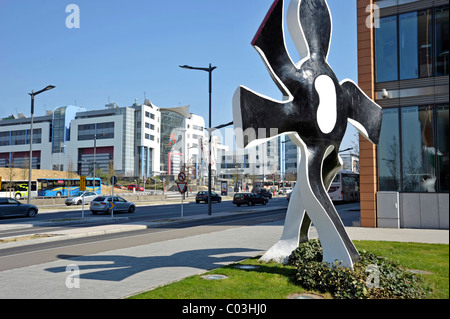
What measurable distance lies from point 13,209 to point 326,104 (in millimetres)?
25294

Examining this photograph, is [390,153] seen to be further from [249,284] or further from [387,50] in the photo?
[249,284]

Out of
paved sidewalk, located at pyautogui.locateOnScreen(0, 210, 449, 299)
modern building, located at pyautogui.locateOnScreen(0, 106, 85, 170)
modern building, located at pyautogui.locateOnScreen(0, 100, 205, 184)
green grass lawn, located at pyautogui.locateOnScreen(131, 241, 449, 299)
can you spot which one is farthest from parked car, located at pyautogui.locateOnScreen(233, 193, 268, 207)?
modern building, located at pyautogui.locateOnScreen(0, 106, 85, 170)

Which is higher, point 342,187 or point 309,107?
point 309,107

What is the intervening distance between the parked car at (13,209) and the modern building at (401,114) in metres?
22.0

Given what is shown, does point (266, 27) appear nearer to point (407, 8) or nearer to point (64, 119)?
point (407, 8)

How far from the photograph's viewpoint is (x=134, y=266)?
31.0 feet

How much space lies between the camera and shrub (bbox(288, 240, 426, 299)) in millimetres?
6262

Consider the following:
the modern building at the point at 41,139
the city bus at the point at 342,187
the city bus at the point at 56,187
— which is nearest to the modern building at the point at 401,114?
the city bus at the point at 342,187

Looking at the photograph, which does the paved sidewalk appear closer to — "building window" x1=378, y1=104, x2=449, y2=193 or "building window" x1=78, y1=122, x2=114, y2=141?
"building window" x1=378, y1=104, x2=449, y2=193

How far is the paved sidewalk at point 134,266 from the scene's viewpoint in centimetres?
717

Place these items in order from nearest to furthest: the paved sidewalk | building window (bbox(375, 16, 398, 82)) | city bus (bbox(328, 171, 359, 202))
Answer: the paved sidewalk, building window (bbox(375, 16, 398, 82)), city bus (bbox(328, 171, 359, 202))

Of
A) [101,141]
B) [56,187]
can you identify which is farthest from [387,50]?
Result: [101,141]

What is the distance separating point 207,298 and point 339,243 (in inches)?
112

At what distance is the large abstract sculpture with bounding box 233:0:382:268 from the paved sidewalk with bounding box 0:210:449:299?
2.06 meters
